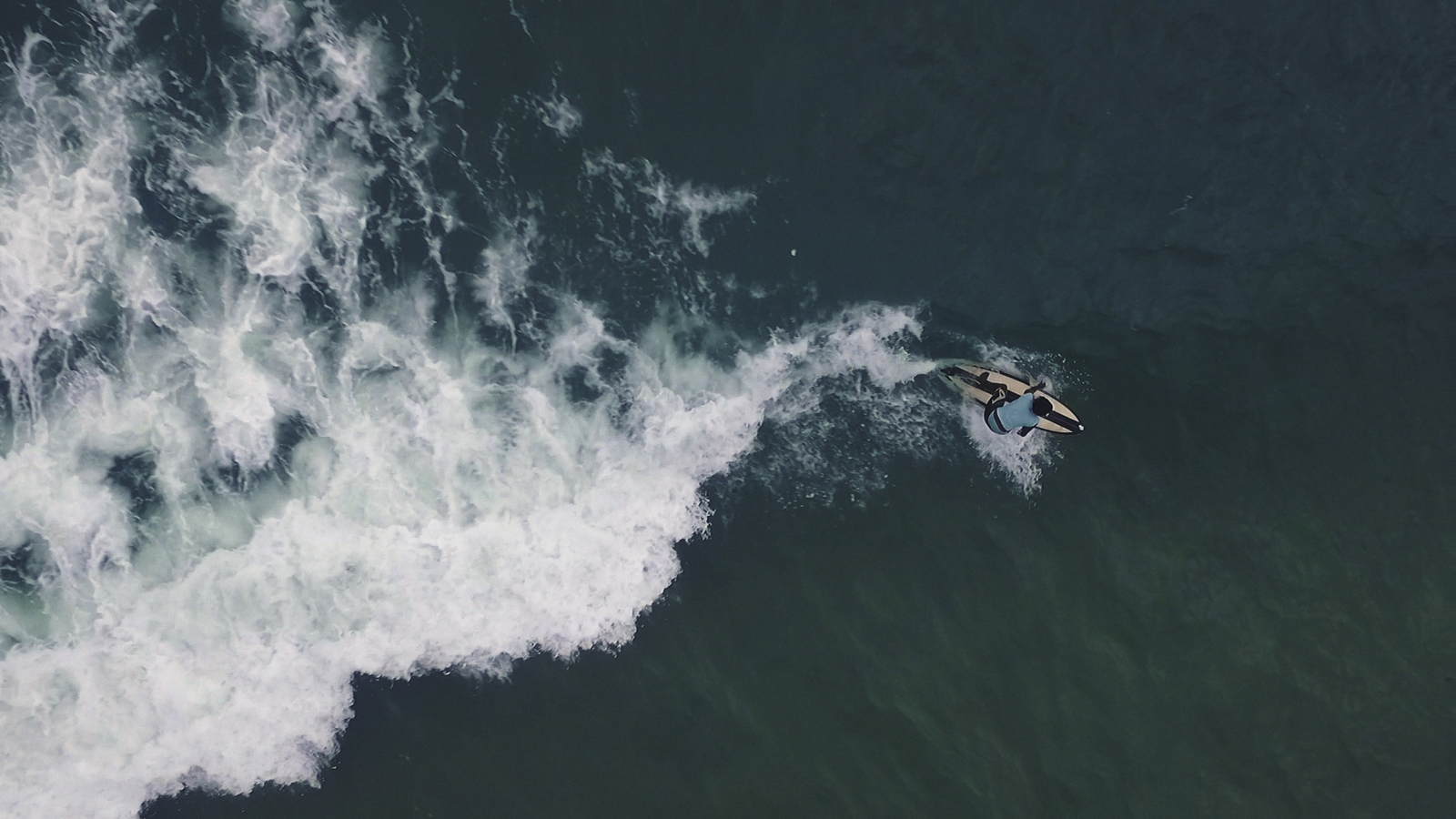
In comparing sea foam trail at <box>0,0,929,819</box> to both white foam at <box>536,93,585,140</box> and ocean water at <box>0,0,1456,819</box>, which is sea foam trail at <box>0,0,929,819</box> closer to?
ocean water at <box>0,0,1456,819</box>

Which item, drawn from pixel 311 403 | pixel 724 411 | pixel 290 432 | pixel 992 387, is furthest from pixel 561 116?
pixel 992 387

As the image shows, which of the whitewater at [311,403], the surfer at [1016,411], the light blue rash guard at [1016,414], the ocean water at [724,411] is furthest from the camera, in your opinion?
the whitewater at [311,403]

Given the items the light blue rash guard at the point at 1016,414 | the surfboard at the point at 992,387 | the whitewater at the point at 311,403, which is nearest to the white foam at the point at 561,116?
the whitewater at the point at 311,403

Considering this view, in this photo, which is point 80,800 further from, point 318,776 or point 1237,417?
point 1237,417

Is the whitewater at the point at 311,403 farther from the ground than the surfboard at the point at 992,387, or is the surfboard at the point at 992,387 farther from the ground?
the whitewater at the point at 311,403

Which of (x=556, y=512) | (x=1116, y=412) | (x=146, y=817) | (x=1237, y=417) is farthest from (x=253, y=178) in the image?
(x=1237, y=417)

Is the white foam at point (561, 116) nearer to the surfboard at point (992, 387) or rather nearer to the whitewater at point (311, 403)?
the whitewater at point (311, 403)

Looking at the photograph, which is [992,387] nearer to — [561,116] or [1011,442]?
[1011,442]

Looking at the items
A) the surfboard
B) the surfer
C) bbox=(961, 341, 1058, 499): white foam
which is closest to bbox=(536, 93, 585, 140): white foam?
the surfboard
